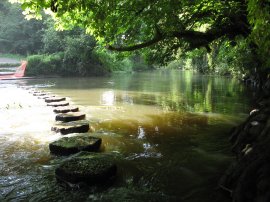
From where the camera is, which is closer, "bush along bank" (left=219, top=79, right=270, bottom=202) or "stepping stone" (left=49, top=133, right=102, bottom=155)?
"bush along bank" (left=219, top=79, right=270, bottom=202)

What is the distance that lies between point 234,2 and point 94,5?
5.62 metres

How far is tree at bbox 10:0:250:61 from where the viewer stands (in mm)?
8531

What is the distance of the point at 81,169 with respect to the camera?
752 centimetres

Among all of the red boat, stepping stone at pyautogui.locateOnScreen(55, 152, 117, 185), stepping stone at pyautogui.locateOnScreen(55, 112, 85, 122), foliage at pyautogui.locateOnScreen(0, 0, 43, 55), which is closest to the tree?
stepping stone at pyautogui.locateOnScreen(55, 152, 117, 185)

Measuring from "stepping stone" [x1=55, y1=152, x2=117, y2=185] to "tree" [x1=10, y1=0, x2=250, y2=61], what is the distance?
11.8ft

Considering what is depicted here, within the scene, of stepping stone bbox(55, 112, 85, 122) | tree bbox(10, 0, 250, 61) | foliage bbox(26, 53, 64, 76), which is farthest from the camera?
foliage bbox(26, 53, 64, 76)

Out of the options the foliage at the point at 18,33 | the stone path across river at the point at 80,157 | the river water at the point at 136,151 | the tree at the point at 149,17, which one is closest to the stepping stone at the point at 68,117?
the stone path across river at the point at 80,157

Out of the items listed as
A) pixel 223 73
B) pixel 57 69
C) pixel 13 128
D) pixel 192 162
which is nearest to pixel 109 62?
pixel 57 69

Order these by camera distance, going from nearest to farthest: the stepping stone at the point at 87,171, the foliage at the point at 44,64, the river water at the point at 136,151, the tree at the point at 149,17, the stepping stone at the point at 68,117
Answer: the river water at the point at 136,151, the stepping stone at the point at 87,171, the tree at the point at 149,17, the stepping stone at the point at 68,117, the foliage at the point at 44,64

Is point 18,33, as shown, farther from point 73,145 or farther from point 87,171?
point 87,171

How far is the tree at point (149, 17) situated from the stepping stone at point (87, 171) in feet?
11.8

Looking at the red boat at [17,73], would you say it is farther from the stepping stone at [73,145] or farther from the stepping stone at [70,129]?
the stepping stone at [73,145]

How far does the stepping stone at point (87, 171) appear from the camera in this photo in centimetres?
733

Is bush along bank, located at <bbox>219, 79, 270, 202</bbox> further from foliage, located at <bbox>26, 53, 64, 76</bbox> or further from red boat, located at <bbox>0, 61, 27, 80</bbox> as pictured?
foliage, located at <bbox>26, 53, 64, 76</bbox>
